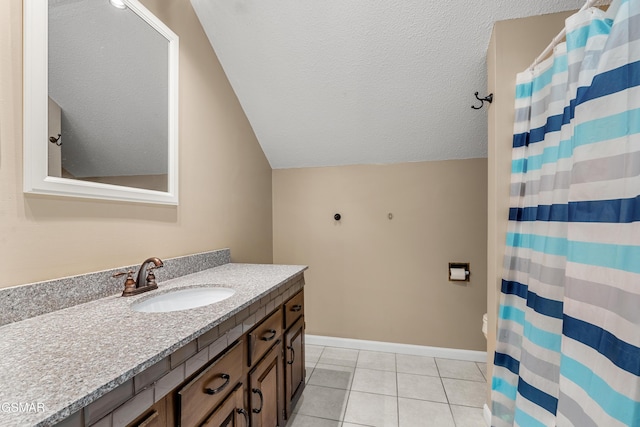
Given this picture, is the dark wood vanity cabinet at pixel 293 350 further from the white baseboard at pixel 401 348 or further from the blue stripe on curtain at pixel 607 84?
the blue stripe on curtain at pixel 607 84

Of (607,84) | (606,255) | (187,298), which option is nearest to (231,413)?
(187,298)

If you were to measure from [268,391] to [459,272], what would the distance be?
1.77 metres

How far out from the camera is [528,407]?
112 centimetres

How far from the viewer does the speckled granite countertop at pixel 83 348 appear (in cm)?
47

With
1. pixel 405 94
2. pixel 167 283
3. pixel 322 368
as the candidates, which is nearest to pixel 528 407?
pixel 322 368

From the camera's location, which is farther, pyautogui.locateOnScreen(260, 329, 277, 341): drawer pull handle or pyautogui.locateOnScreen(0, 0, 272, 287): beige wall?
pyautogui.locateOnScreen(260, 329, 277, 341): drawer pull handle

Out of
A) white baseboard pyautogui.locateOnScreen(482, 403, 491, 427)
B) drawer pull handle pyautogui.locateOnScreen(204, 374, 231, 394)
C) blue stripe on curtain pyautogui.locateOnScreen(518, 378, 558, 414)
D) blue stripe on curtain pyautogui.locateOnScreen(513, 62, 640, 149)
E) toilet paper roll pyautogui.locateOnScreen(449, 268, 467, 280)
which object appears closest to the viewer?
blue stripe on curtain pyautogui.locateOnScreen(513, 62, 640, 149)

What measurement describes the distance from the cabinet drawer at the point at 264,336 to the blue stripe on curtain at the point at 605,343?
3.51 ft

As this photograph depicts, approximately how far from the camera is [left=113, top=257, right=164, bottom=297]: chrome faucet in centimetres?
110

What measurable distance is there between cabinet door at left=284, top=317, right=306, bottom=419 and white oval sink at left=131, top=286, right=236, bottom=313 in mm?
453

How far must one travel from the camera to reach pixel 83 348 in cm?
64

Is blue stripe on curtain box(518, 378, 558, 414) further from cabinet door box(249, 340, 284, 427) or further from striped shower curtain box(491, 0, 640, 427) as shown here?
cabinet door box(249, 340, 284, 427)

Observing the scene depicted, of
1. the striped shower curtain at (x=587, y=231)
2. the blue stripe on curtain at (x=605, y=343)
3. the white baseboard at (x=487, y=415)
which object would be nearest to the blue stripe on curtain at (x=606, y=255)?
the striped shower curtain at (x=587, y=231)

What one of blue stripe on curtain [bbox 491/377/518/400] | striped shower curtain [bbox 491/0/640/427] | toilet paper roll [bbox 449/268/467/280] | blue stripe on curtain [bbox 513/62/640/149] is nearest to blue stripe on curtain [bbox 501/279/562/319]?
striped shower curtain [bbox 491/0/640/427]
